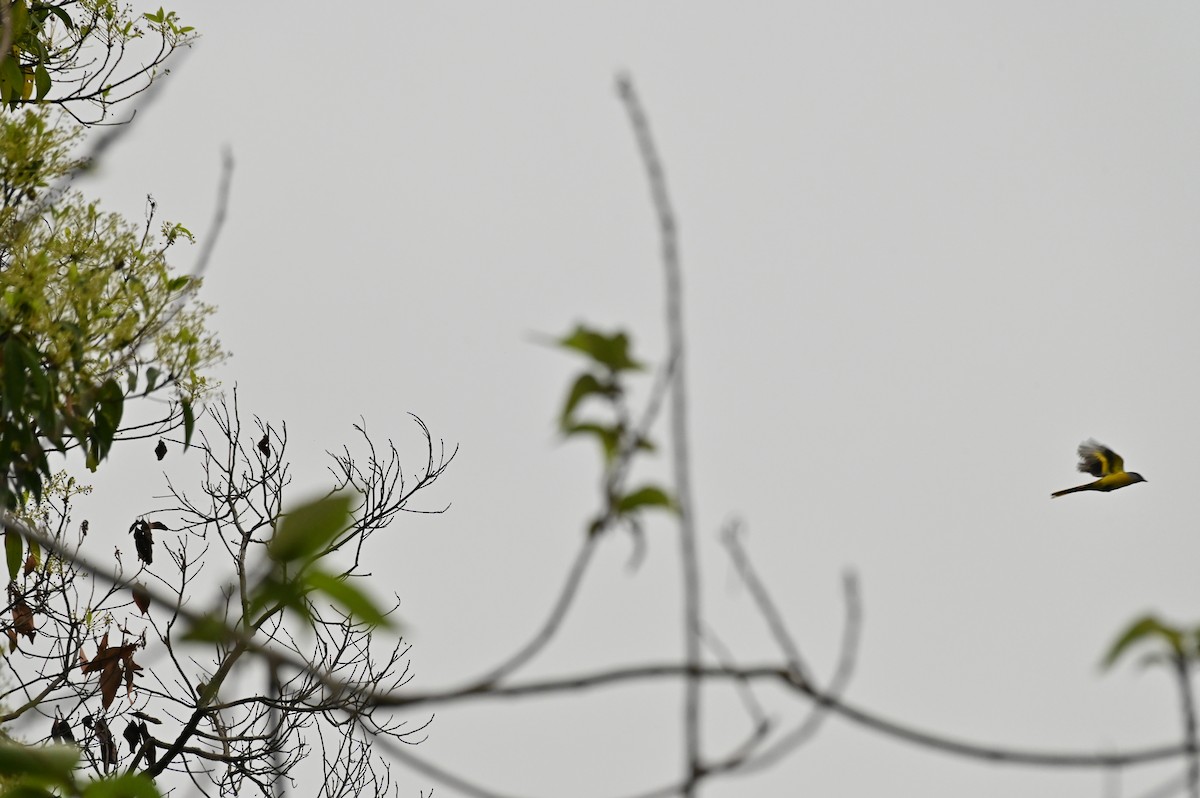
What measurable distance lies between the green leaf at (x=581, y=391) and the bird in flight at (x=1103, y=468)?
212 centimetres

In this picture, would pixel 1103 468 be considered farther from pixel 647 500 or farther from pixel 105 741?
pixel 105 741

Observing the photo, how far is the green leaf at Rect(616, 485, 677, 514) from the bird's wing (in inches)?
89.4

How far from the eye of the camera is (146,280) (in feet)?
10.6

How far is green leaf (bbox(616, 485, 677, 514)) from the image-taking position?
0.92m

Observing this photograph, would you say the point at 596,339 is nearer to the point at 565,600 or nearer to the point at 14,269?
the point at 565,600

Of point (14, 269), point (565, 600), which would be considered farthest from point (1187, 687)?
point (14, 269)

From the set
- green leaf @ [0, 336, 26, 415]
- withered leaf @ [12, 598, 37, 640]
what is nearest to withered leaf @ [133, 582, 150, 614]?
green leaf @ [0, 336, 26, 415]

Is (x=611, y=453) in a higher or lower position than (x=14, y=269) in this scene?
lower

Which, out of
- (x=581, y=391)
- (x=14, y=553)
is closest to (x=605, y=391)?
(x=581, y=391)

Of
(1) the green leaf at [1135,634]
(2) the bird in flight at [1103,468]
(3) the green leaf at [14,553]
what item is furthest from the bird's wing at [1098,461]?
(3) the green leaf at [14,553]

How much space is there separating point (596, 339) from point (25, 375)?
2.14 m

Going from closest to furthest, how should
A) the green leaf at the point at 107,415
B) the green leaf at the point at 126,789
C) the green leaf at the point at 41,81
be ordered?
the green leaf at the point at 126,789 < the green leaf at the point at 107,415 < the green leaf at the point at 41,81

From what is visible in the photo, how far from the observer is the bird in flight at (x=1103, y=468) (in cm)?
285

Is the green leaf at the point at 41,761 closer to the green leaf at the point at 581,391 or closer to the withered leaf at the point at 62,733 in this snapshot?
the green leaf at the point at 581,391
